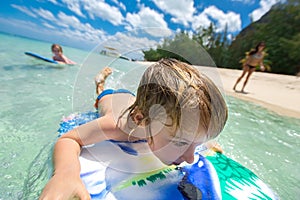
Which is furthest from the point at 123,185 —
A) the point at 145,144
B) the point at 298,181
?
the point at 298,181

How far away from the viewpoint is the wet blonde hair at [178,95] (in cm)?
71

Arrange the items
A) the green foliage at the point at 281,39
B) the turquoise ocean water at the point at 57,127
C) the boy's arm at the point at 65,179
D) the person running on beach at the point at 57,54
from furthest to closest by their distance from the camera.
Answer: the green foliage at the point at 281,39, the person running on beach at the point at 57,54, the turquoise ocean water at the point at 57,127, the boy's arm at the point at 65,179

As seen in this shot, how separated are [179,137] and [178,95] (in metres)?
0.16

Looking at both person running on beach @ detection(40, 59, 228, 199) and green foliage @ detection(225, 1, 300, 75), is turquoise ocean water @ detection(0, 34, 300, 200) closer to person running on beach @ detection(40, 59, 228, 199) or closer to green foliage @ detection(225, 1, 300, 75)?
person running on beach @ detection(40, 59, 228, 199)

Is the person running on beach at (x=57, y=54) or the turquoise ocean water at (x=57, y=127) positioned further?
the person running on beach at (x=57, y=54)

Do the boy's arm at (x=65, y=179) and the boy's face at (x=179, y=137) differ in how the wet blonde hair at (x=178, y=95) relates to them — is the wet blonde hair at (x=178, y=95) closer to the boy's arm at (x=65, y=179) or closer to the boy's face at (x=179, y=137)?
the boy's face at (x=179, y=137)

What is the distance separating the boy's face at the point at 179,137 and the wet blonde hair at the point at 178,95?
21mm

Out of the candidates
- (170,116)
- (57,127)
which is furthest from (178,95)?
(57,127)

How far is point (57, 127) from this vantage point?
7.39 feet

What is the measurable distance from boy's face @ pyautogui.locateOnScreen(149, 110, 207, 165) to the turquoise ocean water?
0.36 meters

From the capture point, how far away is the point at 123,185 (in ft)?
3.12

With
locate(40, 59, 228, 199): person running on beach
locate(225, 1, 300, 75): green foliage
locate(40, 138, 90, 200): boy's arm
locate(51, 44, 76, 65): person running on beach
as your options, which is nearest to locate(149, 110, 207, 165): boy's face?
locate(40, 59, 228, 199): person running on beach

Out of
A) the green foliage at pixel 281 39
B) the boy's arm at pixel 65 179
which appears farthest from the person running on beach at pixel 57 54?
the green foliage at pixel 281 39

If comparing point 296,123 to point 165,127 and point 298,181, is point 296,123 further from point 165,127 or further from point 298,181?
point 165,127
